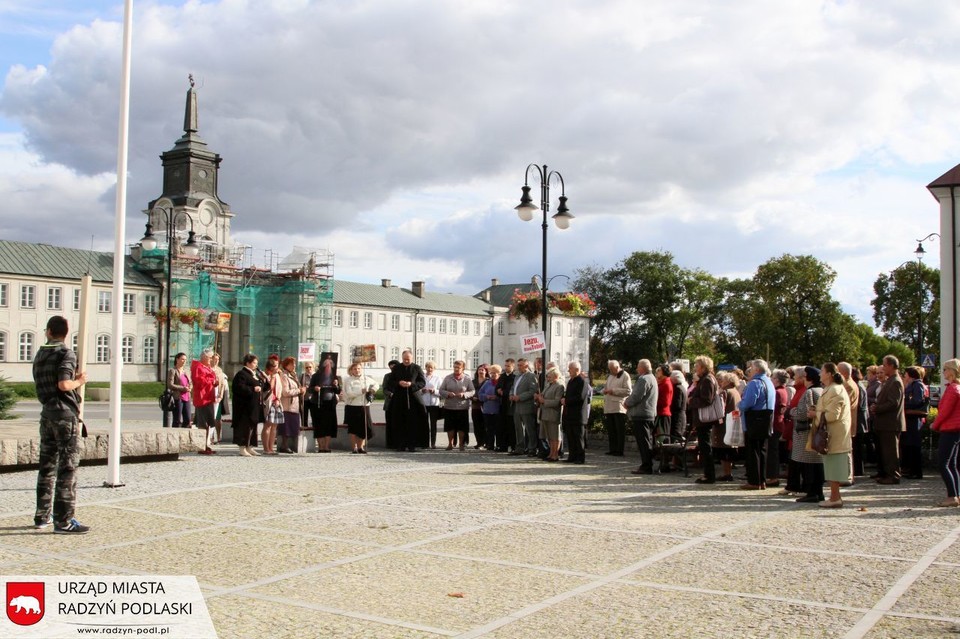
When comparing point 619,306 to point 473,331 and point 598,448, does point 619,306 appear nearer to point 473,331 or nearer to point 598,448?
point 473,331

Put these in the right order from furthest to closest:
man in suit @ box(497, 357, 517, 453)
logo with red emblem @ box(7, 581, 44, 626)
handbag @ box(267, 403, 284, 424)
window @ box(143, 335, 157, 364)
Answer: window @ box(143, 335, 157, 364) → man in suit @ box(497, 357, 517, 453) → handbag @ box(267, 403, 284, 424) → logo with red emblem @ box(7, 581, 44, 626)

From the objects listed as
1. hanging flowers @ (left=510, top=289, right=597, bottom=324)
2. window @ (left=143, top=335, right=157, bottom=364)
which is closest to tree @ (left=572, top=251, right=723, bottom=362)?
window @ (left=143, top=335, right=157, bottom=364)

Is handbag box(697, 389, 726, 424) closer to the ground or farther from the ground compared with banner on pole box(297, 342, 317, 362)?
closer to the ground

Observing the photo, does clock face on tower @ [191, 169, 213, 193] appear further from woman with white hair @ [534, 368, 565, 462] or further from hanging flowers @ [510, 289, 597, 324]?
woman with white hair @ [534, 368, 565, 462]

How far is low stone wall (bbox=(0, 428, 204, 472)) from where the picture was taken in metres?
14.2

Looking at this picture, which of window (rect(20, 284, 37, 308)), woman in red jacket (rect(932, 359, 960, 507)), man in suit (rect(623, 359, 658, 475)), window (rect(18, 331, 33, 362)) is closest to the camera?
woman in red jacket (rect(932, 359, 960, 507))

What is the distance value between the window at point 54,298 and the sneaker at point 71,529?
69.8 m

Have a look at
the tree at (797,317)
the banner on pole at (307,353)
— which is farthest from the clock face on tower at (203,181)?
the banner on pole at (307,353)

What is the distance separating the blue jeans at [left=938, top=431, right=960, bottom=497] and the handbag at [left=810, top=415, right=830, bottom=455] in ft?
4.66

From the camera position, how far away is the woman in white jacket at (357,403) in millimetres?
19812

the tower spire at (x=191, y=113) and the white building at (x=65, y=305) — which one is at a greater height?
the tower spire at (x=191, y=113)

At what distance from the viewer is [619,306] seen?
10275cm

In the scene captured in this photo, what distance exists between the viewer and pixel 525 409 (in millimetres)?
19750

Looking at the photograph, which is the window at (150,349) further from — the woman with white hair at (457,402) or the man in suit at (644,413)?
the man in suit at (644,413)
